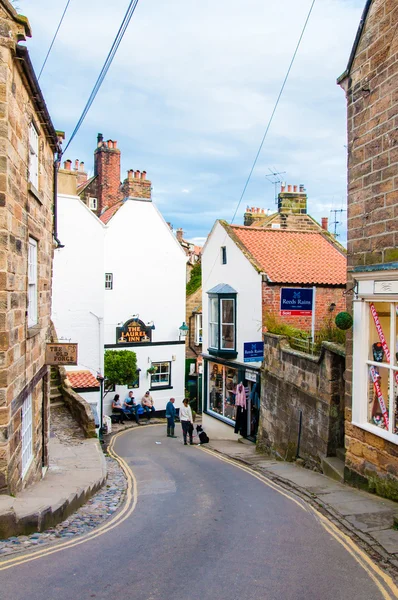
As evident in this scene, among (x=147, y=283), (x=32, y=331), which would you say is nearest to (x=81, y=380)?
(x=147, y=283)

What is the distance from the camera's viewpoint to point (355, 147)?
28.8ft

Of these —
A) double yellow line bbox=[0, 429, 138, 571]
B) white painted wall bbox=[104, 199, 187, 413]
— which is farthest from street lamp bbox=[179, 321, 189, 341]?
double yellow line bbox=[0, 429, 138, 571]

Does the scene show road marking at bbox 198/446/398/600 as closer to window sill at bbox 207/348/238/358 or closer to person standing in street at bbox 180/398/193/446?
person standing in street at bbox 180/398/193/446

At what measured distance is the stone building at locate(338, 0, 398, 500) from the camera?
25.4ft

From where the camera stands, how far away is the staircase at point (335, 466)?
977 centimetres

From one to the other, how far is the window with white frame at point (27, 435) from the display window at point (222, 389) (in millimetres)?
11781

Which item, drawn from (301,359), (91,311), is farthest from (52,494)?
(91,311)

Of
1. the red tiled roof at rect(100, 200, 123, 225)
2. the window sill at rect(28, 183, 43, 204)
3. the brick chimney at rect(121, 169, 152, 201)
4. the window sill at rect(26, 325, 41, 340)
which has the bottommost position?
the window sill at rect(26, 325, 41, 340)

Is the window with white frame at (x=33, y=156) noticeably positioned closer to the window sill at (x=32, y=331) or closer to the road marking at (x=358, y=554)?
the window sill at (x=32, y=331)

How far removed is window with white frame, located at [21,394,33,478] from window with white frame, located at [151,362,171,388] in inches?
746

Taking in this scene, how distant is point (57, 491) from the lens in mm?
8383

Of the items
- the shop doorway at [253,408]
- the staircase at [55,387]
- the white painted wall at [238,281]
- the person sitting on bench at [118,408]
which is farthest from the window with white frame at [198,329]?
the staircase at [55,387]

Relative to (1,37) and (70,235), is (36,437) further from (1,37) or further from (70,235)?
(70,235)

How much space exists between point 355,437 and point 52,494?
5037mm
